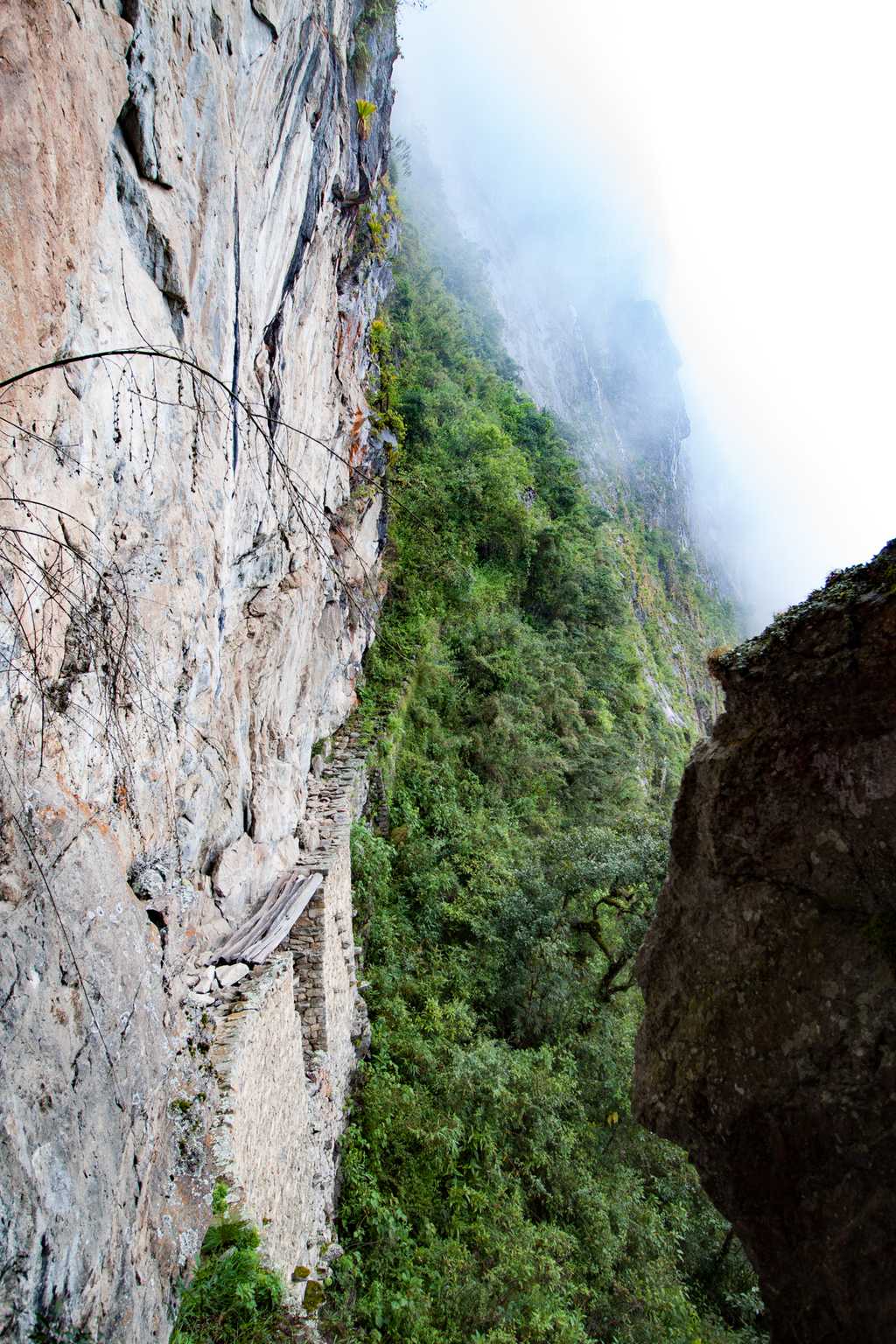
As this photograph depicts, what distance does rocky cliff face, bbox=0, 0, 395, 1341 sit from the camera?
2.34m

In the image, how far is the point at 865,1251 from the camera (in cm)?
204

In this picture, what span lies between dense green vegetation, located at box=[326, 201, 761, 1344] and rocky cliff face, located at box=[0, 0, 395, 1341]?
1.07 metres

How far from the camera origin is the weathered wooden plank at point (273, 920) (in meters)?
5.76

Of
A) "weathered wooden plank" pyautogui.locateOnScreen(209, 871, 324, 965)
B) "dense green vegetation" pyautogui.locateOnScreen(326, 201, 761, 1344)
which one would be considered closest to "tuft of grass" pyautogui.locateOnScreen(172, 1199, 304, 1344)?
"dense green vegetation" pyautogui.locateOnScreen(326, 201, 761, 1344)

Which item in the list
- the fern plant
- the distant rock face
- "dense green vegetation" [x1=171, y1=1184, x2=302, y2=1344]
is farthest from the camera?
the fern plant

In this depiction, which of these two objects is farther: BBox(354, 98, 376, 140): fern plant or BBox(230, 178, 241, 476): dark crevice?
BBox(354, 98, 376, 140): fern plant

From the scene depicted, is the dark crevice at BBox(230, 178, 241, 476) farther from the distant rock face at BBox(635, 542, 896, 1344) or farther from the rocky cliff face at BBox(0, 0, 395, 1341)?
the distant rock face at BBox(635, 542, 896, 1344)

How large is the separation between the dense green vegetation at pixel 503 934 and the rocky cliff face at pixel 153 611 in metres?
1.07

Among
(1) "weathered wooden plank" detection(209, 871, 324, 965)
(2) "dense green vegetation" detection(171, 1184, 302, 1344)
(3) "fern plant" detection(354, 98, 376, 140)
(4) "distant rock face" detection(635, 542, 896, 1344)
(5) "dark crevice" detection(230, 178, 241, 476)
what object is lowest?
(2) "dense green vegetation" detection(171, 1184, 302, 1344)

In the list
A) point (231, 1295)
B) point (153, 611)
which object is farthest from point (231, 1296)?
point (153, 611)

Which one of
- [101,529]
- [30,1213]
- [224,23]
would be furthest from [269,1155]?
Answer: [224,23]

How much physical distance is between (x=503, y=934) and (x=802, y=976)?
8.12 metres

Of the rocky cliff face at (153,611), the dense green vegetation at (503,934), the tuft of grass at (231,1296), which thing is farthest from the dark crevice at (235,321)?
the tuft of grass at (231,1296)

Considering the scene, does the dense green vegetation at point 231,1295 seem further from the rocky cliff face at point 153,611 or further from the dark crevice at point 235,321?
the dark crevice at point 235,321
